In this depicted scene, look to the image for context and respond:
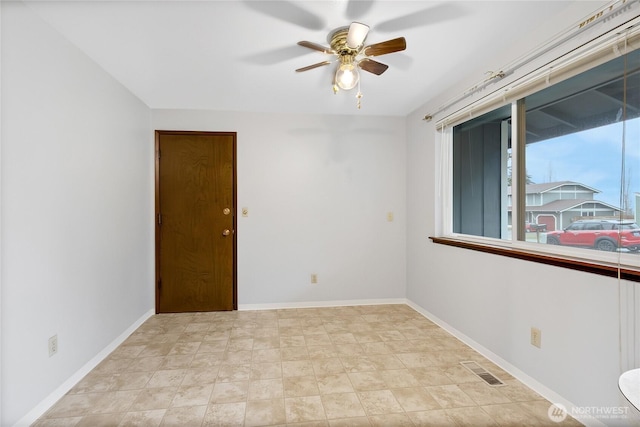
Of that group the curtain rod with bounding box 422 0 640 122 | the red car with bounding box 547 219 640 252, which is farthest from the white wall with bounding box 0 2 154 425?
the red car with bounding box 547 219 640 252

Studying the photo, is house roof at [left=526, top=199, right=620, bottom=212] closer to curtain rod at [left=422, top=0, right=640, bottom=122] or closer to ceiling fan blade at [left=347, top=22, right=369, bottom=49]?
curtain rod at [left=422, top=0, right=640, bottom=122]

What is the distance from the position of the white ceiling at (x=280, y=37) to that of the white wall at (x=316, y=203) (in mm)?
690

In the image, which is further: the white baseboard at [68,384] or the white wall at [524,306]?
the white baseboard at [68,384]

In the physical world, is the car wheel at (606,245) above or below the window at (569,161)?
below

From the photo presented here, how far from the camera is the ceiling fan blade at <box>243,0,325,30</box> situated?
170cm

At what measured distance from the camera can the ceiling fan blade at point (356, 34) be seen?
1.62 metres

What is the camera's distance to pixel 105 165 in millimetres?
2492

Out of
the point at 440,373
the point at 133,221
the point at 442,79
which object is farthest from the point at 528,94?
the point at 133,221

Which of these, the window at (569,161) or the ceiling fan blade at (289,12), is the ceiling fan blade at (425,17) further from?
the window at (569,161)

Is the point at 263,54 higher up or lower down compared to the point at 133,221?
higher up

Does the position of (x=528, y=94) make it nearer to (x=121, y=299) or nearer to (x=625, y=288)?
(x=625, y=288)

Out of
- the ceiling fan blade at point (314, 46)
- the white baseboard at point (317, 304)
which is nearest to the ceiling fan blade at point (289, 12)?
the ceiling fan blade at point (314, 46)

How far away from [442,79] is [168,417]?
3.15 metres

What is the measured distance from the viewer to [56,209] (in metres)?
1.89
